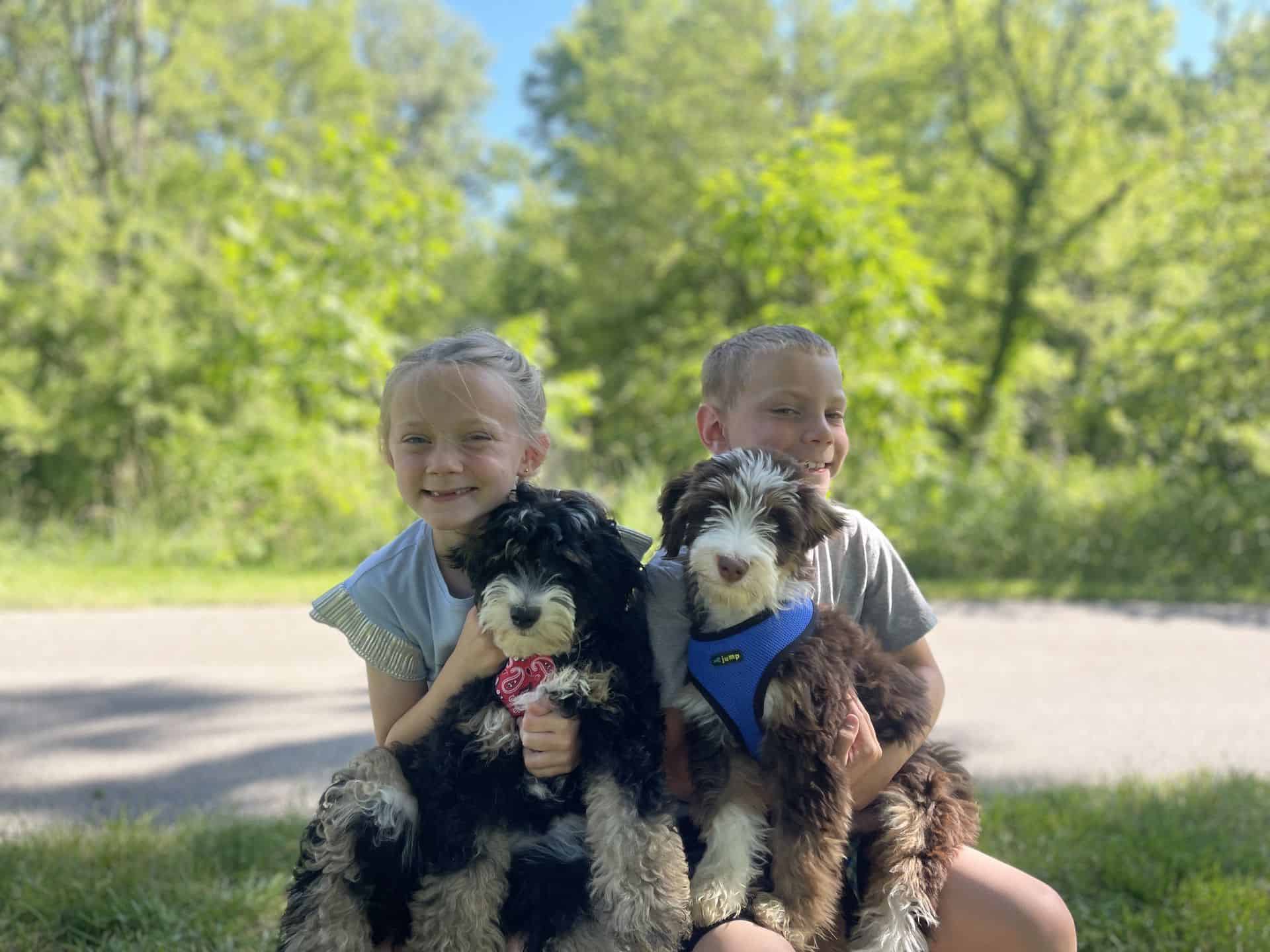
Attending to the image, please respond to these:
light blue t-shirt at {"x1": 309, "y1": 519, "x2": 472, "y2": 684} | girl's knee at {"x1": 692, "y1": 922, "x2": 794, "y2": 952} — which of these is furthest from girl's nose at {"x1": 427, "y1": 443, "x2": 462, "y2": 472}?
girl's knee at {"x1": 692, "y1": 922, "x2": 794, "y2": 952}

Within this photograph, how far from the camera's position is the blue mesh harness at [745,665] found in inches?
94.6

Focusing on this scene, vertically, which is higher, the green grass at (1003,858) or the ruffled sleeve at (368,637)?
A: the ruffled sleeve at (368,637)

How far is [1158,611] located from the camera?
11359 mm

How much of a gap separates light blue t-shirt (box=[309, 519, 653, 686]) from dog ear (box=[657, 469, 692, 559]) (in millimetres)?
185

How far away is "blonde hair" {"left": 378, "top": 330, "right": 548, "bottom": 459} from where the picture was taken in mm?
2732

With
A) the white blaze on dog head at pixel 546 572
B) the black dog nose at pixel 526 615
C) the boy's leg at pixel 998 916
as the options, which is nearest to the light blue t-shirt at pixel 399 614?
the white blaze on dog head at pixel 546 572

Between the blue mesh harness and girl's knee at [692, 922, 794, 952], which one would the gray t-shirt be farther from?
girl's knee at [692, 922, 794, 952]

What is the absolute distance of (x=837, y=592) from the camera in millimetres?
2932

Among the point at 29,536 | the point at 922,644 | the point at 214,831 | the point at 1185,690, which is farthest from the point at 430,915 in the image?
the point at 29,536

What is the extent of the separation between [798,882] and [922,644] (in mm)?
966

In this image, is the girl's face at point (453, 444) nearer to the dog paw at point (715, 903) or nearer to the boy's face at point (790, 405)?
the boy's face at point (790, 405)

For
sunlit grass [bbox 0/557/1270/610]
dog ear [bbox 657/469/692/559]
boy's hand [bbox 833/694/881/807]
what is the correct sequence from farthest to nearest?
sunlit grass [bbox 0/557/1270/610], dog ear [bbox 657/469/692/559], boy's hand [bbox 833/694/881/807]

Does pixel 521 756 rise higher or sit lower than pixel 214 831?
higher

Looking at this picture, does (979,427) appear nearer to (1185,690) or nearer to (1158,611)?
(1158,611)
